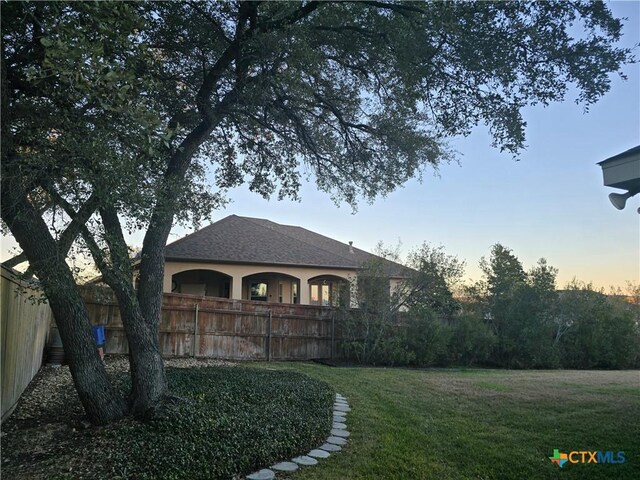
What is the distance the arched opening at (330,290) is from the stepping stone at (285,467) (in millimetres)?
9341

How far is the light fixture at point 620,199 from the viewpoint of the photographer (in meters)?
5.50

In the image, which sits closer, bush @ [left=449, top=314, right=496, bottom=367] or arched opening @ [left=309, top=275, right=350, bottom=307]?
arched opening @ [left=309, top=275, right=350, bottom=307]

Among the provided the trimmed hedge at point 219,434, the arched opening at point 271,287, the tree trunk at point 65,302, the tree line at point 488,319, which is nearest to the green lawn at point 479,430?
the trimmed hedge at point 219,434

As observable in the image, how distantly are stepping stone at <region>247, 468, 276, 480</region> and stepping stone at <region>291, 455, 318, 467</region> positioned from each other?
409mm

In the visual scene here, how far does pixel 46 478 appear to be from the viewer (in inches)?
134

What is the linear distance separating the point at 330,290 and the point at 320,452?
1142 centimetres

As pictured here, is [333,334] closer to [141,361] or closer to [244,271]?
[244,271]

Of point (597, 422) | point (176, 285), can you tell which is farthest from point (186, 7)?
point (176, 285)

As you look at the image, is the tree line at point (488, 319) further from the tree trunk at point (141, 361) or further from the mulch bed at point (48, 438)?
the tree trunk at point (141, 361)

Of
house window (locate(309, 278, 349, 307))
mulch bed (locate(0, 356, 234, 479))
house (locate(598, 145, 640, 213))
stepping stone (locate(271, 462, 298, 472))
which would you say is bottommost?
stepping stone (locate(271, 462, 298, 472))

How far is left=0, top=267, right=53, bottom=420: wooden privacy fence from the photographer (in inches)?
185

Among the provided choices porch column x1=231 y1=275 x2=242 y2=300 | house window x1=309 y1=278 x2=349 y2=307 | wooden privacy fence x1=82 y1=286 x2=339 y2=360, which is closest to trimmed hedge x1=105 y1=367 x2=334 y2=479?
wooden privacy fence x1=82 y1=286 x2=339 y2=360

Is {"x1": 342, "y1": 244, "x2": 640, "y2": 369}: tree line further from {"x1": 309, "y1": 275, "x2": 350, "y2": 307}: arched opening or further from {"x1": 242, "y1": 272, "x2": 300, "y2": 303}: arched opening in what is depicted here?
{"x1": 242, "y1": 272, "x2": 300, "y2": 303}: arched opening

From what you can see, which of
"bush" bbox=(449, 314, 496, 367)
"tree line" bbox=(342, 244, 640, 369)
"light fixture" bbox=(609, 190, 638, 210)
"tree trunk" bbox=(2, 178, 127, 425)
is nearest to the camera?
"tree trunk" bbox=(2, 178, 127, 425)
